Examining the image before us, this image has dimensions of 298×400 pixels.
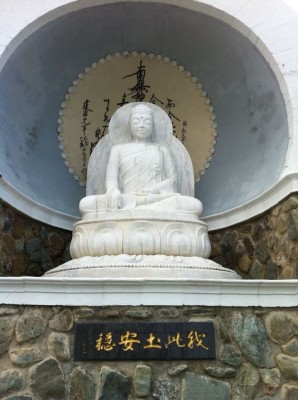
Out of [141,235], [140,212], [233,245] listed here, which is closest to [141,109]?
[140,212]

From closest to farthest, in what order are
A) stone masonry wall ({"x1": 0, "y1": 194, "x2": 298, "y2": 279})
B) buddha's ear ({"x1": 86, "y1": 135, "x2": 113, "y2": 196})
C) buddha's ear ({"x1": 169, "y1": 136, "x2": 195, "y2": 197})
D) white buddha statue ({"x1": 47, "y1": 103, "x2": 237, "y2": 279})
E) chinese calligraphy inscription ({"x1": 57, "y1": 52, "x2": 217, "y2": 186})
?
white buddha statue ({"x1": 47, "y1": 103, "x2": 237, "y2": 279}) < stone masonry wall ({"x1": 0, "y1": 194, "x2": 298, "y2": 279}) < buddha's ear ({"x1": 169, "y1": 136, "x2": 195, "y2": 197}) < buddha's ear ({"x1": 86, "y1": 135, "x2": 113, "y2": 196}) < chinese calligraphy inscription ({"x1": 57, "y1": 52, "x2": 217, "y2": 186})

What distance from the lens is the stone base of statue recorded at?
160 inches

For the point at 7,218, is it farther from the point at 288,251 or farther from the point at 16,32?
the point at 288,251

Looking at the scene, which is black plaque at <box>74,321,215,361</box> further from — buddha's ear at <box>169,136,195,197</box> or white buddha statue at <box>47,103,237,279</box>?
buddha's ear at <box>169,136,195,197</box>

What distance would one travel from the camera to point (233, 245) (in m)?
5.89

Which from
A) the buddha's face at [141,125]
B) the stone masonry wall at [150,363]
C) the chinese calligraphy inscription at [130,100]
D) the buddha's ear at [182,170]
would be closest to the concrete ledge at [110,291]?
the stone masonry wall at [150,363]

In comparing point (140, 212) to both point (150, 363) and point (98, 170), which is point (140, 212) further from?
point (150, 363)

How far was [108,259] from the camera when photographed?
14.0 ft

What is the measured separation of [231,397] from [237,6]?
4.11 m

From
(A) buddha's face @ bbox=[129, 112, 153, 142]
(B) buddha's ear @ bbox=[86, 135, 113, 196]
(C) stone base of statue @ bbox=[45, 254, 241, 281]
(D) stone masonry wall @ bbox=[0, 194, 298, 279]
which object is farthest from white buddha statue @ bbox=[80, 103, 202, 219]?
(D) stone masonry wall @ bbox=[0, 194, 298, 279]

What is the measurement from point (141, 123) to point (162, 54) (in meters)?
1.53

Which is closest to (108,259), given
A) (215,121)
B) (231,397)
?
(231,397)

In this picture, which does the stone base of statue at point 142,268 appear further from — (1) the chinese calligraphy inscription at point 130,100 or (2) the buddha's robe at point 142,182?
(1) the chinese calligraphy inscription at point 130,100

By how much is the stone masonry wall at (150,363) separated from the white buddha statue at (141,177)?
47.3 inches
